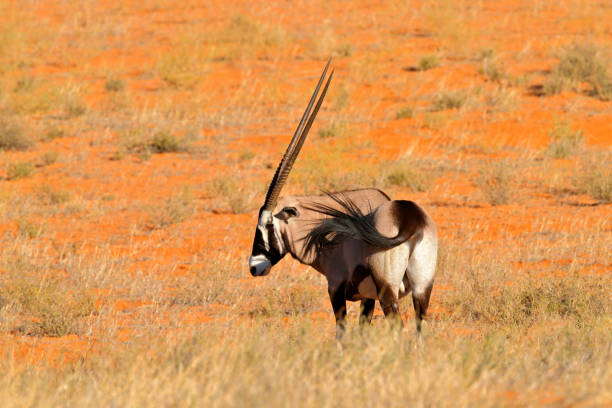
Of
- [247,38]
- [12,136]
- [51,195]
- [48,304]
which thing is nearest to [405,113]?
[51,195]

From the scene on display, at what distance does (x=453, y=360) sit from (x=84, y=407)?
70.0 inches

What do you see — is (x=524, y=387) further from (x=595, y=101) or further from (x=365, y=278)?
A: (x=595, y=101)

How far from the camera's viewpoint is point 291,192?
41.5 ft

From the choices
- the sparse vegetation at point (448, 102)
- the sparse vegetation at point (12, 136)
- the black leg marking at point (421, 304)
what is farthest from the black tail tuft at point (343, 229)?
the sparse vegetation at point (448, 102)

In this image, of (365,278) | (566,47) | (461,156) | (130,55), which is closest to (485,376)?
(365,278)

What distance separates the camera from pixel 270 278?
8570 mm

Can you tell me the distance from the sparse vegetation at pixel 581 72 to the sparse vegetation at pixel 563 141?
10.4 ft

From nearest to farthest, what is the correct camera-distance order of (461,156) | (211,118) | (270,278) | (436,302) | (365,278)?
(365,278), (436,302), (270,278), (461,156), (211,118)

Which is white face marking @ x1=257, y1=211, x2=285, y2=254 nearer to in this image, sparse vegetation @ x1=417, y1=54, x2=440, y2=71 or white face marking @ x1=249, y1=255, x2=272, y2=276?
white face marking @ x1=249, y1=255, x2=272, y2=276

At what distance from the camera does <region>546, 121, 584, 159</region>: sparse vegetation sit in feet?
47.1

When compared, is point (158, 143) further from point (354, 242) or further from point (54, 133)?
point (354, 242)

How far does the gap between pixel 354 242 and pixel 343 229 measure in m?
0.20

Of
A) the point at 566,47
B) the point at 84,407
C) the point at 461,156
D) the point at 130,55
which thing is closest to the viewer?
the point at 84,407

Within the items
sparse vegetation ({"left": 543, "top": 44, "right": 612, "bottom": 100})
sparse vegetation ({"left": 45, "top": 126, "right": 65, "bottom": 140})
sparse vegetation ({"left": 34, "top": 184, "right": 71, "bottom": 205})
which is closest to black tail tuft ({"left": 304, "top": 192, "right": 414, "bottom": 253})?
sparse vegetation ({"left": 34, "top": 184, "right": 71, "bottom": 205})
